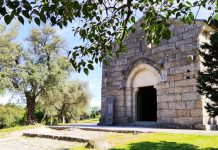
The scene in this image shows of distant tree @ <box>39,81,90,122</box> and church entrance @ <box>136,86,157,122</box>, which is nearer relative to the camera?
church entrance @ <box>136,86,157,122</box>

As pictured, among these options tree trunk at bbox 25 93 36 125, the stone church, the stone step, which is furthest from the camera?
tree trunk at bbox 25 93 36 125

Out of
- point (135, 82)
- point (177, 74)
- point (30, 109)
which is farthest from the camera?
point (30, 109)

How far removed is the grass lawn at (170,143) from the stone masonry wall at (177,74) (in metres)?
4.12

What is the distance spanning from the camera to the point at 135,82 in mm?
18312

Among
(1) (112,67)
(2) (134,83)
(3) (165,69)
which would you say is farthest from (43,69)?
(3) (165,69)

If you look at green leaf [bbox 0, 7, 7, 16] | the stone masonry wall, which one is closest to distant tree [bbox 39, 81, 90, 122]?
the stone masonry wall

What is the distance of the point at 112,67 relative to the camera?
19.7 metres

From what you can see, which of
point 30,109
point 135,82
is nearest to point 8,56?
point 30,109

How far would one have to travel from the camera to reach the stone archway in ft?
57.1

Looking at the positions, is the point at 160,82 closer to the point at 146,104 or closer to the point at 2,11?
the point at 146,104

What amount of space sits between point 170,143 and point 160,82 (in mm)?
7421

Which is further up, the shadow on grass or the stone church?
the stone church

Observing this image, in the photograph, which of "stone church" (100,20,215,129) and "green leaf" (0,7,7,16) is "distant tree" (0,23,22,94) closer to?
"stone church" (100,20,215,129)

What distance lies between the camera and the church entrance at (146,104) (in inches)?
722
